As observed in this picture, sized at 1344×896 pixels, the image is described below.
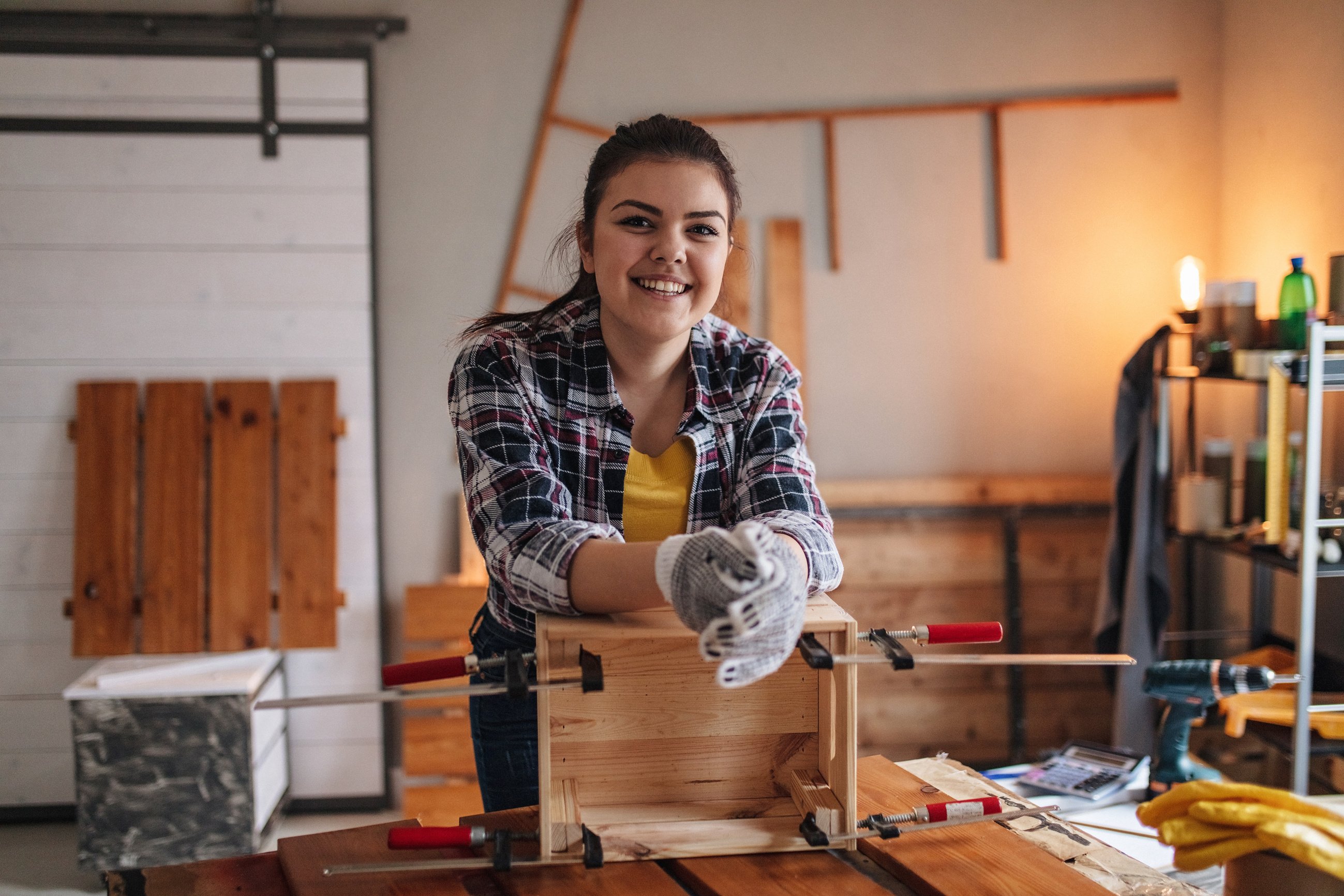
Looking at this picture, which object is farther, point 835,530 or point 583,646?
point 835,530

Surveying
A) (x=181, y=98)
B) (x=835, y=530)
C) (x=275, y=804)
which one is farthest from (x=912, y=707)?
(x=181, y=98)

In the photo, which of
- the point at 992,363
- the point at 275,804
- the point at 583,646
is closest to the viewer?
the point at 583,646

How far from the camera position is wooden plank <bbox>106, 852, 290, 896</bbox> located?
112cm

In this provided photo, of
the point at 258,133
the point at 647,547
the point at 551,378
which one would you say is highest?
the point at 258,133

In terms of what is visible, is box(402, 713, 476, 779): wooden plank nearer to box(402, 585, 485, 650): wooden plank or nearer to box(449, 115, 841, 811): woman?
box(402, 585, 485, 650): wooden plank

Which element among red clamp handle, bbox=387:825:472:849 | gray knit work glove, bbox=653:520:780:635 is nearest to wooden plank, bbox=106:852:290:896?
red clamp handle, bbox=387:825:472:849

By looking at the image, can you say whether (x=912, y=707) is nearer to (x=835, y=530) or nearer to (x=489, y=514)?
(x=835, y=530)

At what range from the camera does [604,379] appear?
138cm

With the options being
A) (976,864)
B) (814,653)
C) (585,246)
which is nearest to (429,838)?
(814,653)

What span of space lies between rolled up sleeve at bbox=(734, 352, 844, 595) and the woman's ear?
0.91ft

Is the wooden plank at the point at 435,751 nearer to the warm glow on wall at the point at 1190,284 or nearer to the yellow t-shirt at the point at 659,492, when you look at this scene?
the yellow t-shirt at the point at 659,492

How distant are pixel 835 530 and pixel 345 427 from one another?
1.49 metres

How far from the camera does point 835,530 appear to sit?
334cm

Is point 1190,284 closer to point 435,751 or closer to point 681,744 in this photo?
point 681,744
